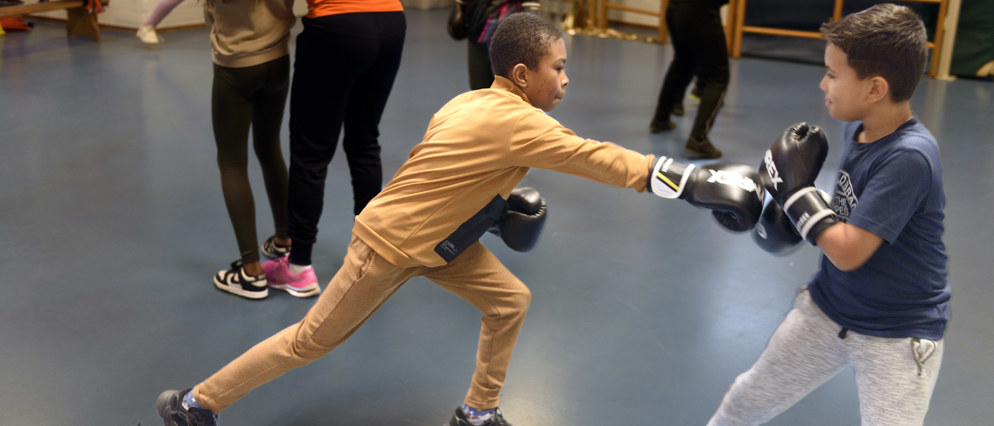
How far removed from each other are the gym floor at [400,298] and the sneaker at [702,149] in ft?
0.36

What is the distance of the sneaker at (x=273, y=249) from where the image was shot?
298 cm

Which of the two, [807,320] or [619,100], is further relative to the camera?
[619,100]

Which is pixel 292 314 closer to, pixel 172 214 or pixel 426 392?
pixel 426 392

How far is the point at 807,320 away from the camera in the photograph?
5.29 feet

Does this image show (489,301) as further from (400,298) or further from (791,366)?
(400,298)

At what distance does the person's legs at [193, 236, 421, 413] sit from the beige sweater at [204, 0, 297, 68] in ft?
3.20

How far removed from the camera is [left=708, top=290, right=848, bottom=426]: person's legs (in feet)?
5.21

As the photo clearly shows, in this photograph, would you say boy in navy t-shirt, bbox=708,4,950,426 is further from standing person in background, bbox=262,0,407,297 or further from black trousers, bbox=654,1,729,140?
black trousers, bbox=654,1,729,140

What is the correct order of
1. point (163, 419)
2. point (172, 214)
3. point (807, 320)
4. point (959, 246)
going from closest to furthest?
point (807, 320)
point (163, 419)
point (959, 246)
point (172, 214)

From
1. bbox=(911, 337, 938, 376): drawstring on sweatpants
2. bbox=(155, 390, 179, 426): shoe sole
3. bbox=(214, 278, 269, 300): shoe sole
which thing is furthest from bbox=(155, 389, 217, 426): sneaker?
bbox=(911, 337, 938, 376): drawstring on sweatpants

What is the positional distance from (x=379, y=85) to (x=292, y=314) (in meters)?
0.79

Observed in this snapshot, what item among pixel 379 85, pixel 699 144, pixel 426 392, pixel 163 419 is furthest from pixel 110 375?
pixel 699 144

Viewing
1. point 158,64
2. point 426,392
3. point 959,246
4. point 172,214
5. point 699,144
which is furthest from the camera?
point 158,64

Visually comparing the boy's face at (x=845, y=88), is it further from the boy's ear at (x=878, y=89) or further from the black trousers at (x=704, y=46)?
the black trousers at (x=704, y=46)
